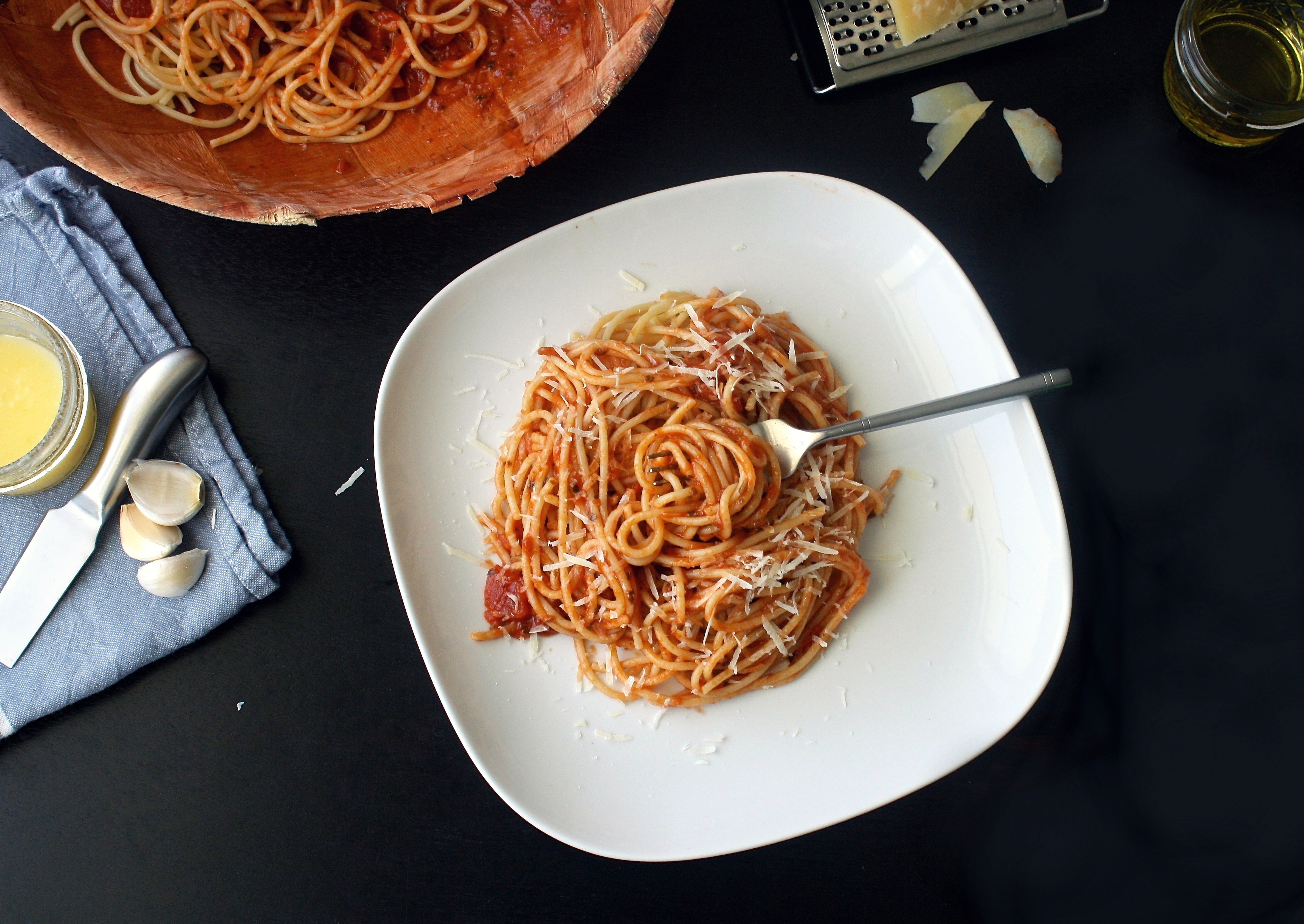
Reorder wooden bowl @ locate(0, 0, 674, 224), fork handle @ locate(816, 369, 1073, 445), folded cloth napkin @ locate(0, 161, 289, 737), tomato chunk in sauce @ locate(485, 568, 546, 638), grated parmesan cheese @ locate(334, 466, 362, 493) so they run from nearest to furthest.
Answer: wooden bowl @ locate(0, 0, 674, 224), fork handle @ locate(816, 369, 1073, 445), tomato chunk in sauce @ locate(485, 568, 546, 638), folded cloth napkin @ locate(0, 161, 289, 737), grated parmesan cheese @ locate(334, 466, 362, 493)

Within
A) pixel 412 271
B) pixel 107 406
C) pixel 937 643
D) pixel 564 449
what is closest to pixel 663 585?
pixel 564 449

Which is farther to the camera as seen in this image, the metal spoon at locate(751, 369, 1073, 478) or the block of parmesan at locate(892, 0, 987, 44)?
the block of parmesan at locate(892, 0, 987, 44)

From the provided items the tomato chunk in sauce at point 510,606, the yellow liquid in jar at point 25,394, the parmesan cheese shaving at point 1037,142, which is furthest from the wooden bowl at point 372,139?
the parmesan cheese shaving at point 1037,142

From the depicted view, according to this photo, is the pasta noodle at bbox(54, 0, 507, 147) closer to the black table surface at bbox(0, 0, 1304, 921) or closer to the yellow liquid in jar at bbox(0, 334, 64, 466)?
the black table surface at bbox(0, 0, 1304, 921)

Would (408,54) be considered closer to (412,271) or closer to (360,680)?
(412,271)

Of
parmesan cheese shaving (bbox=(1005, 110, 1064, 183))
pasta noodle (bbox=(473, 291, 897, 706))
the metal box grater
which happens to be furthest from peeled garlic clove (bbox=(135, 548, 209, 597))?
parmesan cheese shaving (bbox=(1005, 110, 1064, 183))
